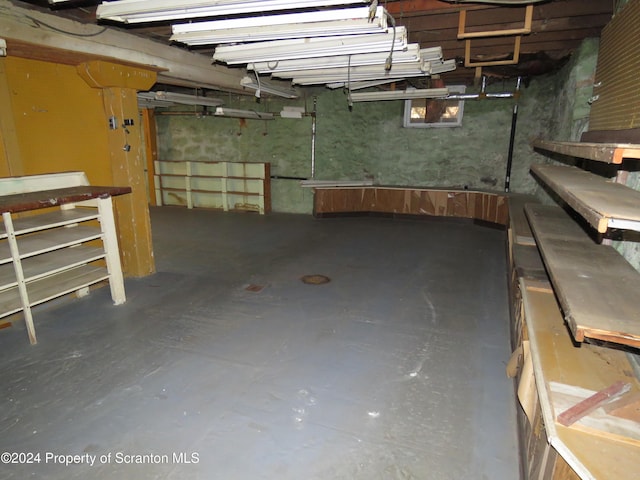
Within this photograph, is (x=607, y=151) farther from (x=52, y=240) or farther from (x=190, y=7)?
(x=52, y=240)

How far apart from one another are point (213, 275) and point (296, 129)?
4611 millimetres

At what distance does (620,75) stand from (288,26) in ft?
7.59

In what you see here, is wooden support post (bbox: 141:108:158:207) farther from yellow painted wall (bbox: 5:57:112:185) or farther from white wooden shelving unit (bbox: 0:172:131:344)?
white wooden shelving unit (bbox: 0:172:131:344)

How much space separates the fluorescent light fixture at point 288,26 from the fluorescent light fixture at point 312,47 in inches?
4.8

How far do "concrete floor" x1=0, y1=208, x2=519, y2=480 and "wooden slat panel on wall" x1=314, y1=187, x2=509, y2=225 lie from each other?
8.91 feet

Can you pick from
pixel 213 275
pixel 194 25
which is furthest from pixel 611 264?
pixel 213 275

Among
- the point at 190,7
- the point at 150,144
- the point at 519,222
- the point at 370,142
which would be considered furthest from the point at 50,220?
the point at 150,144

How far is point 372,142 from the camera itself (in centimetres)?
786

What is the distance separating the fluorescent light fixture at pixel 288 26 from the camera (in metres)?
2.11

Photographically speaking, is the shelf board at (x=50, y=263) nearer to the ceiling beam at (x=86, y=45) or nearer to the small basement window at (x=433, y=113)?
the ceiling beam at (x=86, y=45)

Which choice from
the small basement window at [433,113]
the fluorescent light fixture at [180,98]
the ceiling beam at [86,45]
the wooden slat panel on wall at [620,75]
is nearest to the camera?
the wooden slat panel on wall at [620,75]

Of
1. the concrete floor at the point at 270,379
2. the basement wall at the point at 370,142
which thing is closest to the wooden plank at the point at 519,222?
the concrete floor at the point at 270,379

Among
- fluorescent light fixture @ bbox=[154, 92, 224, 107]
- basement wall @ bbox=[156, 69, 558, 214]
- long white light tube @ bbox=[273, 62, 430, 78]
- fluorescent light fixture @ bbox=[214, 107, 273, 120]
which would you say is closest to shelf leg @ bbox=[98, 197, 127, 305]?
long white light tube @ bbox=[273, 62, 430, 78]

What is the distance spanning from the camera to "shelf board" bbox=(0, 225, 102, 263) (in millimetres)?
2883
